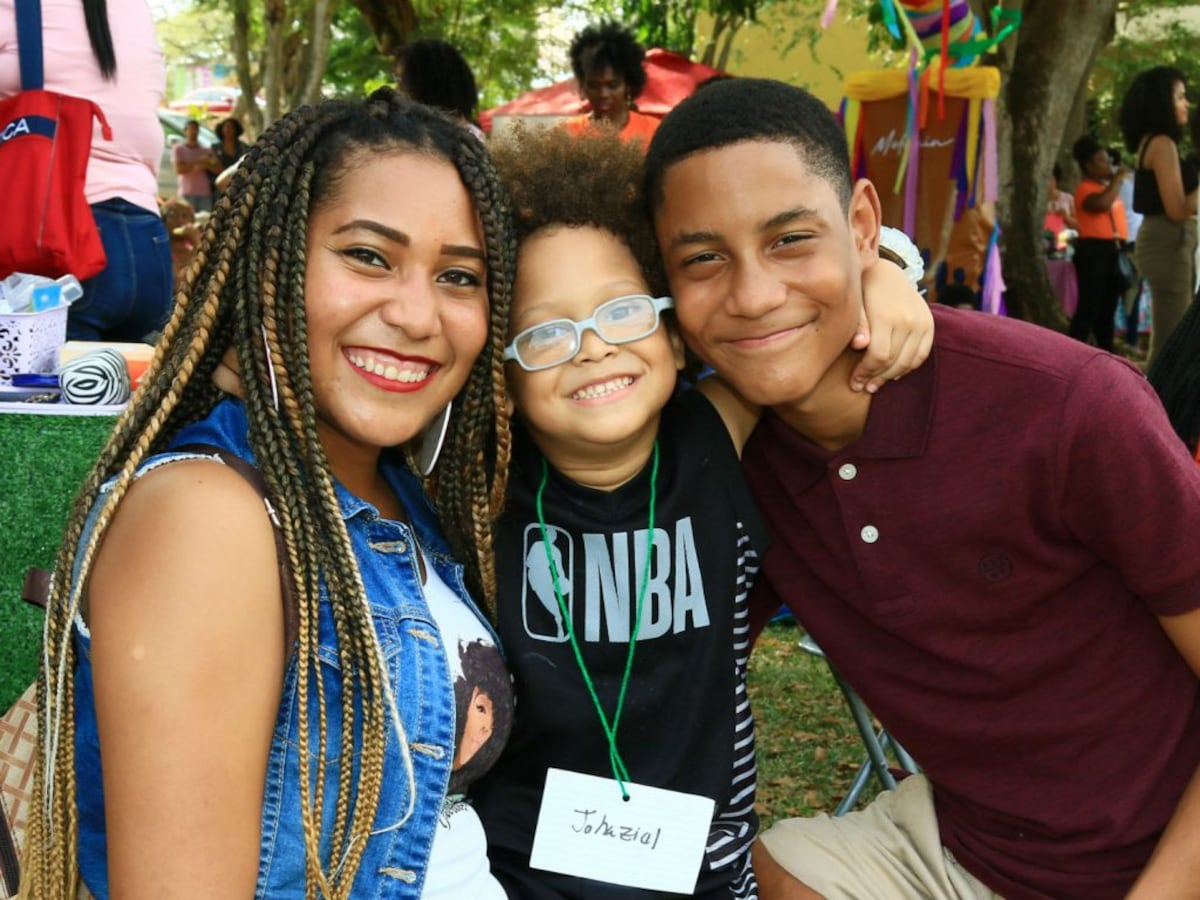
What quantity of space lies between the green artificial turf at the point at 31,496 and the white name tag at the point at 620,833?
60.2 inches

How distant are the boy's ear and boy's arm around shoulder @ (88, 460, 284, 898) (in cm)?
136

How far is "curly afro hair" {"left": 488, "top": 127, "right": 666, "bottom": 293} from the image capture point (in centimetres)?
241

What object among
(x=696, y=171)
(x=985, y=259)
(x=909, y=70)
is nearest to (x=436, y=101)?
(x=909, y=70)

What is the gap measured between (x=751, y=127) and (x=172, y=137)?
27984mm

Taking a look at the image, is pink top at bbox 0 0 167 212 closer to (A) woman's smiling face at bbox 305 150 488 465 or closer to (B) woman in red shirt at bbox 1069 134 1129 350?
(A) woman's smiling face at bbox 305 150 488 465

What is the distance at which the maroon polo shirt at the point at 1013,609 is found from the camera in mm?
2094

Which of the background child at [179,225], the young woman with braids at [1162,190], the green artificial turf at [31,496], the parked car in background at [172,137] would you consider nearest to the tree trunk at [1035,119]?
the young woman with braids at [1162,190]

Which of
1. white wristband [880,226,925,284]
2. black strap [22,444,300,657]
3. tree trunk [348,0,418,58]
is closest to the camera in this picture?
black strap [22,444,300,657]

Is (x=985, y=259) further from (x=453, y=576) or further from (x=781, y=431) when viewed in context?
(x=453, y=576)

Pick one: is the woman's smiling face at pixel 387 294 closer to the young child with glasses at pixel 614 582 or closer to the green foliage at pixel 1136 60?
the young child with glasses at pixel 614 582

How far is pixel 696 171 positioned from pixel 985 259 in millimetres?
5886

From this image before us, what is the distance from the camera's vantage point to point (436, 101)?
6.41 meters

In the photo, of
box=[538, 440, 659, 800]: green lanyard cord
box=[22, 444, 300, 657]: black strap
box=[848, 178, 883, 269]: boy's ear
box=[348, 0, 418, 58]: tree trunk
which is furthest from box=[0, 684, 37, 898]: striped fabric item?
box=[348, 0, 418, 58]: tree trunk

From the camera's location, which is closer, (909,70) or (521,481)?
(521,481)
